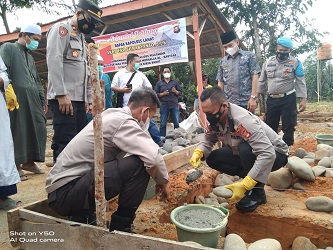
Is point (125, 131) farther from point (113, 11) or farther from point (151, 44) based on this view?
point (113, 11)

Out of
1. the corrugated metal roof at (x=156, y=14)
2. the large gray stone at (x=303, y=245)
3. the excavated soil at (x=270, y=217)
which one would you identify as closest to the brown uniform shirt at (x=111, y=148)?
the excavated soil at (x=270, y=217)

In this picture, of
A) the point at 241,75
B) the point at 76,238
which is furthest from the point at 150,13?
the point at 76,238

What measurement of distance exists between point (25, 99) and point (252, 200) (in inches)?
118

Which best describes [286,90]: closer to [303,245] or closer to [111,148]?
[303,245]

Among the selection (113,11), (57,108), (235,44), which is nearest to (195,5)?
(113,11)

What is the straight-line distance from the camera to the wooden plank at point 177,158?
378cm

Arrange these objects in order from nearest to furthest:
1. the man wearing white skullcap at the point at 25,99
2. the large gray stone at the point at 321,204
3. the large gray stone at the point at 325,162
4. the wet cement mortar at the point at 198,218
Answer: the wet cement mortar at the point at 198,218 → the large gray stone at the point at 321,204 → the man wearing white skullcap at the point at 25,99 → the large gray stone at the point at 325,162

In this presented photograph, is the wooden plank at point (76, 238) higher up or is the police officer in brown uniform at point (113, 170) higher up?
the police officer in brown uniform at point (113, 170)

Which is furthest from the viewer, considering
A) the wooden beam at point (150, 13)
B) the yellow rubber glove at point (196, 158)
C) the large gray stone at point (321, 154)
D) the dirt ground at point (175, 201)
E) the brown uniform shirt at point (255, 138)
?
the wooden beam at point (150, 13)

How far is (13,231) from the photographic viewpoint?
2002mm

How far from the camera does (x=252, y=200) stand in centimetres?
294

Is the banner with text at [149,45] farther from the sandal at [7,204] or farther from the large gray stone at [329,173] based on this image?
the sandal at [7,204]

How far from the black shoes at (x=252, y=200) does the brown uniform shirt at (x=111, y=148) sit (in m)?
1.30

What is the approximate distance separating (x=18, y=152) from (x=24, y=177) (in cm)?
41
